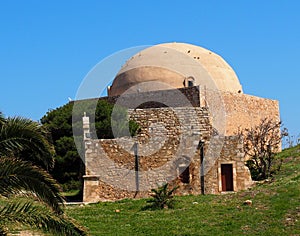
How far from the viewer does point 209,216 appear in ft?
41.1

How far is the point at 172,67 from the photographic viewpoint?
80.4 feet

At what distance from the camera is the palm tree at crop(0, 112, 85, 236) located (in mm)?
6684

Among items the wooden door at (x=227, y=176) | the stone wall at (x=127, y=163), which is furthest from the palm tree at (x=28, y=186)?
the wooden door at (x=227, y=176)

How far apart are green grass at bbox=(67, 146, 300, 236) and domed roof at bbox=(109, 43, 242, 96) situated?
376 inches

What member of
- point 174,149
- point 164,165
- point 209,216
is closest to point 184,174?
point 164,165

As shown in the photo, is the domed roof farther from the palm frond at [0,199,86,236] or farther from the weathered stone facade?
the palm frond at [0,199,86,236]

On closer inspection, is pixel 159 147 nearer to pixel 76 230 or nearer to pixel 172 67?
pixel 172 67

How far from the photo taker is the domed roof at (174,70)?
24391 millimetres

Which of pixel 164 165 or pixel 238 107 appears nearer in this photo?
pixel 164 165

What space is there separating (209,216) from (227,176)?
17.2 ft

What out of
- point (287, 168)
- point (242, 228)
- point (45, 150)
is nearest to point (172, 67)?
point (287, 168)

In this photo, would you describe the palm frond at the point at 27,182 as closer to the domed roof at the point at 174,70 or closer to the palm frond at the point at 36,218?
the palm frond at the point at 36,218

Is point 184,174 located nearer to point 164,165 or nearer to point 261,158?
point 164,165

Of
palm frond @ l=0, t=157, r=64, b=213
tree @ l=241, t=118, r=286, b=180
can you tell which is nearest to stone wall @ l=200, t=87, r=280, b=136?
tree @ l=241, t=118, r=286, b=180
